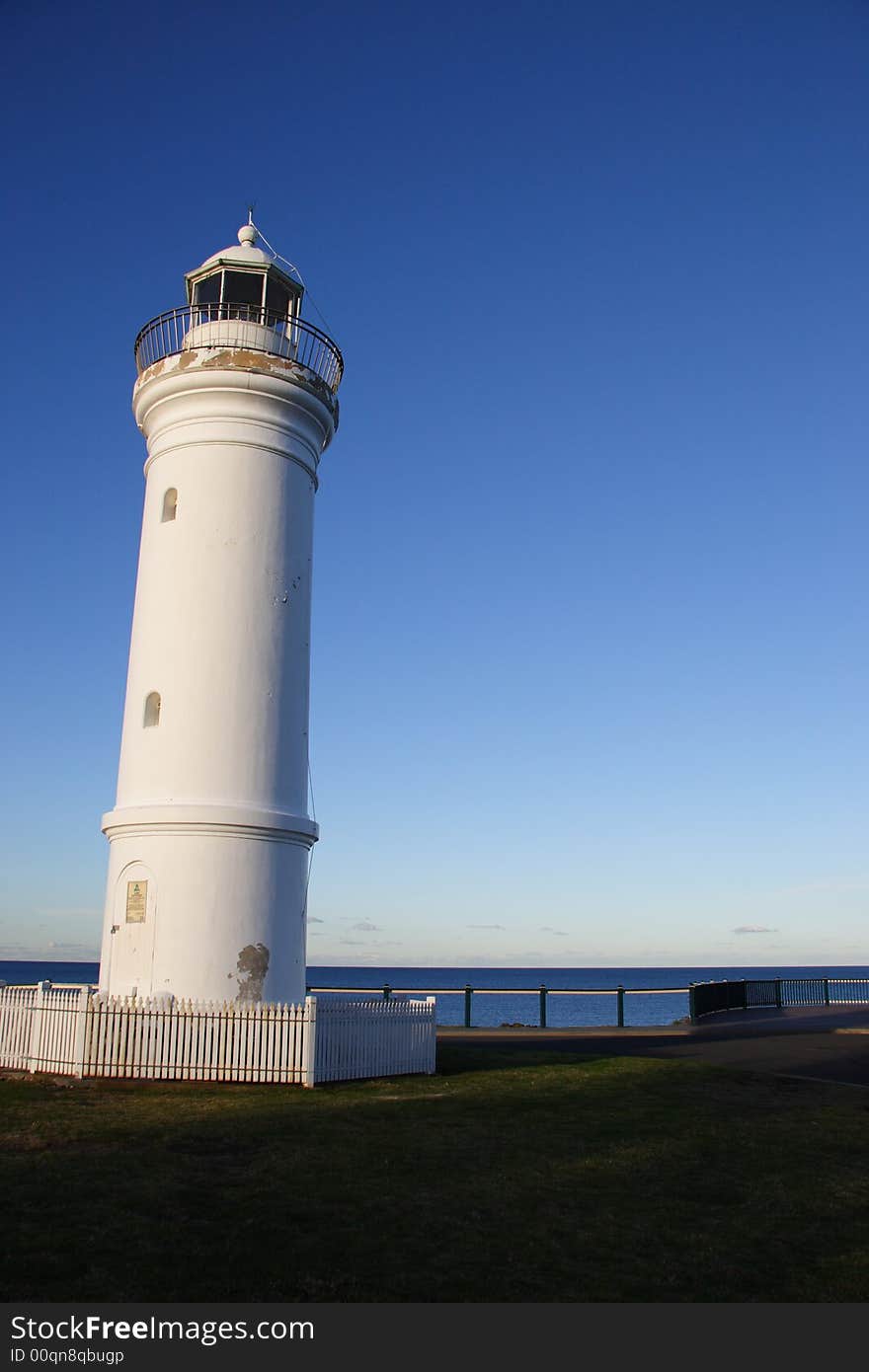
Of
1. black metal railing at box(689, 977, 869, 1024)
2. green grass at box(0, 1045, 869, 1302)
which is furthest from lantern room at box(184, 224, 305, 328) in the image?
black metal railing at box(689, 977, 869, 1024)

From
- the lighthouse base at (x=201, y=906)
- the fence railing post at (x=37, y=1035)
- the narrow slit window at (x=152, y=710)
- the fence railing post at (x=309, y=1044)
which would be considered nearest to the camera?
the fence railing post at (x=309, y=1044)

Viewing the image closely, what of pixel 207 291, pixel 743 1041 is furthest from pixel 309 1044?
pixel 207 291

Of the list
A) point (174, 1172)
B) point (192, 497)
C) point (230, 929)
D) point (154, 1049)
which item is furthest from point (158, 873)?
point (174, 1172)

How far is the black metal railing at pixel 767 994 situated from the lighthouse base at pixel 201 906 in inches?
633

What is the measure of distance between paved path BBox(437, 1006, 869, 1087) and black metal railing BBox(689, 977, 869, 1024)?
70cm

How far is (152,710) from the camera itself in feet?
62.7

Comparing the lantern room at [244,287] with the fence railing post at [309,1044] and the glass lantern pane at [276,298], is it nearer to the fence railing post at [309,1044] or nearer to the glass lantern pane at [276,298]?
the glass lantern pane at [276,298]

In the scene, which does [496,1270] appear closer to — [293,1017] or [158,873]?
[293,1017]

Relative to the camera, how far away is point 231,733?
60.7ft

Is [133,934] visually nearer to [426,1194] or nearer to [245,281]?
[426,1194]

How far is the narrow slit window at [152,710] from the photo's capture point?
19.0m

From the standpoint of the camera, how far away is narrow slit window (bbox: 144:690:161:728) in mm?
19022

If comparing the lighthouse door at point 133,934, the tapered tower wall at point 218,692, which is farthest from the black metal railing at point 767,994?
the lighthouse door at point 133,934

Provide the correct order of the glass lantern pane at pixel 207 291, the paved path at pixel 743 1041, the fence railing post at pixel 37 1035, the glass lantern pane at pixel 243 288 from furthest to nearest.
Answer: the glass lantern pane at pixel 207 291, the glass lantern pane at pixel 243 288, the paved path at pixel 743 1041, the fence railing post at pixel 37 1035
